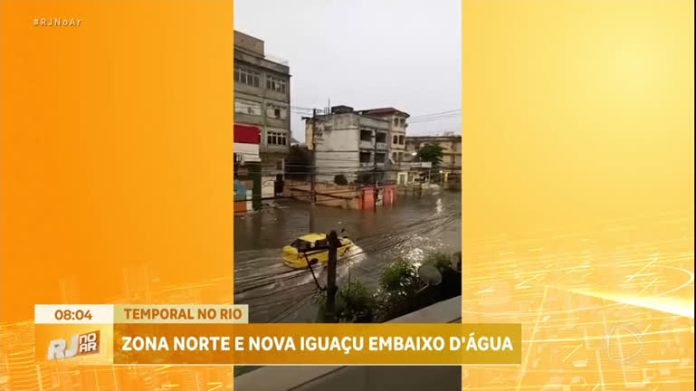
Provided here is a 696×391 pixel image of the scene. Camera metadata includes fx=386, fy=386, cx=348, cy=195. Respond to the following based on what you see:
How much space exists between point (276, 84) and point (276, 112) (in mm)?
93

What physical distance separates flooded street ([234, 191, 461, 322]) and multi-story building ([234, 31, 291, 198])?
0.45 ft

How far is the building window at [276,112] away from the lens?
1.31 metres

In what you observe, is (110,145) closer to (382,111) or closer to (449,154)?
(382,111)

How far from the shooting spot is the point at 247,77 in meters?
1.29

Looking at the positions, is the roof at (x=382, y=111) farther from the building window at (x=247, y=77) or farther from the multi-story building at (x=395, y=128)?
the building window at (x=247, y=77)

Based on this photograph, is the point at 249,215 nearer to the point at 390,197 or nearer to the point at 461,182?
the point at 390,197

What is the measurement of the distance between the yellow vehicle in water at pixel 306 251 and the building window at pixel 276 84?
50 centimetres

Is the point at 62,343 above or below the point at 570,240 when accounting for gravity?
below

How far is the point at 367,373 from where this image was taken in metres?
1.32

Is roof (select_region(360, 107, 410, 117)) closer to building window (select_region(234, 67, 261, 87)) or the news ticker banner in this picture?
building window (select_region(234, 67, 261, 87))

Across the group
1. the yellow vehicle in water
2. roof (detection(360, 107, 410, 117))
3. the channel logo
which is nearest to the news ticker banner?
the channel logo

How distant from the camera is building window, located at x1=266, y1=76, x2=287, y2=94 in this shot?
128cm

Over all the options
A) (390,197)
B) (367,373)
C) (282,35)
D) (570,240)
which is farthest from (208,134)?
(570,240)

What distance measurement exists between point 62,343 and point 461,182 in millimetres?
1442
